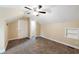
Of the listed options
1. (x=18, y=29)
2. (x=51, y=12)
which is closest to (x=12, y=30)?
(x=18, y=29)

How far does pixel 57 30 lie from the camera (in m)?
1.88

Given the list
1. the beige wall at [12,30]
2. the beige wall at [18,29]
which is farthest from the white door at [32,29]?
the beige wall at [12,30]

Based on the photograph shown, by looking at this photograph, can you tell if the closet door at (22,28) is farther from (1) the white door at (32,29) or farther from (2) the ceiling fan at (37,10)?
(2) the ceiling fan at (37,10)

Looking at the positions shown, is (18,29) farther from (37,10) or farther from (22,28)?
(37,10)

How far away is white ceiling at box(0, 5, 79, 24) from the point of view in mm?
1459

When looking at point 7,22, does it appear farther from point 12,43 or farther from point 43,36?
point 43,36

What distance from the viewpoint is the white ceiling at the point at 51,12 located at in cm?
146

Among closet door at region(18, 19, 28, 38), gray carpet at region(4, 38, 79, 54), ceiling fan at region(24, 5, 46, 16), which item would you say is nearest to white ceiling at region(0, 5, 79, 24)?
ceiling fan at region(24, 5, 46, 16)

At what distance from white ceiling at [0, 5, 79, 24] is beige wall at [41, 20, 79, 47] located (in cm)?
9

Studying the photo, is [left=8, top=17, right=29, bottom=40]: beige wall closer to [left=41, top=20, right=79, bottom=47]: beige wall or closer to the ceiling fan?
the ceiling fan

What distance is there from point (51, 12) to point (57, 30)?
411 millimetres

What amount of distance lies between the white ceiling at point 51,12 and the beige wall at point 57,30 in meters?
0.09
